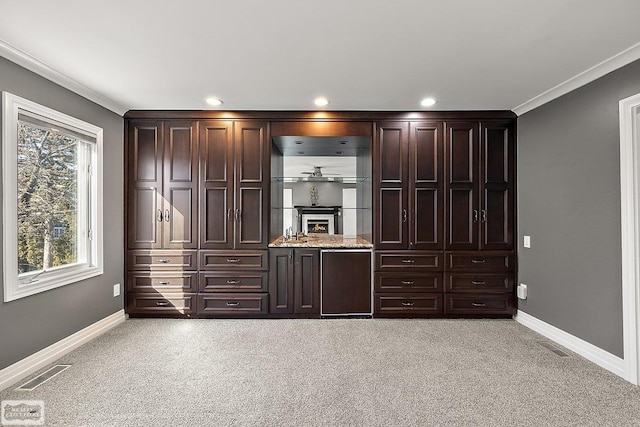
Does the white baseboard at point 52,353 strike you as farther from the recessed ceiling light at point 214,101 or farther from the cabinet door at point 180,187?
the recessed ceiling light at point 214,101

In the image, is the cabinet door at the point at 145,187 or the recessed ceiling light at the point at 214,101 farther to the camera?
the cabinet door at the point at 145,187

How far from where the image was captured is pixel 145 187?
3.88 m

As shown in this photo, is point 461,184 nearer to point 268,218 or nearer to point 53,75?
point 268,218

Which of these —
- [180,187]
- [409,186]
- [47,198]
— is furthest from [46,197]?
[409,186]

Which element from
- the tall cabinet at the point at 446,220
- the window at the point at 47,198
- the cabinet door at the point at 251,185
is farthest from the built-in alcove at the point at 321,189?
the window at the point at 47,198

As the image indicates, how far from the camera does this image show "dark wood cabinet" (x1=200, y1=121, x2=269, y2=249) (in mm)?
3875

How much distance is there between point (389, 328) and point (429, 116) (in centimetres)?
257

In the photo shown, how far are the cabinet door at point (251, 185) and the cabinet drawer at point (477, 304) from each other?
2.40 meters

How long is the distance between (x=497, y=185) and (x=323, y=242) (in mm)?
2272

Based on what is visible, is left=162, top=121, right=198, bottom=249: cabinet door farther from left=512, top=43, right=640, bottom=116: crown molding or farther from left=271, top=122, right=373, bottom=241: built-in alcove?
left=512, top=43, right=640, bottom=116: crown molding

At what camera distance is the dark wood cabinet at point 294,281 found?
3.89 meters

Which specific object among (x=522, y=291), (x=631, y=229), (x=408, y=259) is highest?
(x=631, y=229)

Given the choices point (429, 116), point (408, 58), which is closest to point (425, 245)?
point (429, 116)

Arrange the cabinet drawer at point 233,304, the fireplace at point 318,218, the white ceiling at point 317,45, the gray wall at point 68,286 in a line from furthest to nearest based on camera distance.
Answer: the fireplace at point 318,218 < the cabinet drawer at point 233,304 < the gray wall at point 68,286 < the white ceiling at point 317,45
